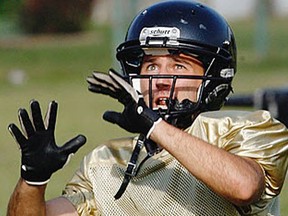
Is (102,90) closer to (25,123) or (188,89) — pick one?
(25,123)

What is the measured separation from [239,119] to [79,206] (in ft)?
2.30

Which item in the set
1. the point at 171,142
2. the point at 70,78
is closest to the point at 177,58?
the point at 171,142

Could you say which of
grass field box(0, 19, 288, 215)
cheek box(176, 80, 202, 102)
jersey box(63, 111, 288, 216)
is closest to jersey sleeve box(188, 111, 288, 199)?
jersey box(63, 111, 288, 216)

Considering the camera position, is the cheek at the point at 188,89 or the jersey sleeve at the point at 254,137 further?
the cheek at the point at 188,89

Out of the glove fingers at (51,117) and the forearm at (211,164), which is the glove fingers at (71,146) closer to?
the glove fingers at (51,117)

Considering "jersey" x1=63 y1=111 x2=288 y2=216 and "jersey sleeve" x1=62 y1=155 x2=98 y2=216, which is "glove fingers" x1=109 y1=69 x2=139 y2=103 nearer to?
"jersey" x1=63 y1=111 x2=288 y2=216

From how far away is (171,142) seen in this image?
12.9ft

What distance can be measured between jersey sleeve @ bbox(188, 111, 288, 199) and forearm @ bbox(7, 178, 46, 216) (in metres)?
0.61

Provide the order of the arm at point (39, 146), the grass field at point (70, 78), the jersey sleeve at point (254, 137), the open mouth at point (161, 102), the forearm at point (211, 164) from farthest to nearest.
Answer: the grass field at point (70, 78)
the open mouth at point (161, 102)
the jersey sleeve at point (254, 137)
the arm at point (39, 146)
the forearm at point (211, 164)

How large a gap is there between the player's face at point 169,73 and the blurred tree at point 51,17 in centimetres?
2168

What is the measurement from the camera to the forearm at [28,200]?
4188 millimetres

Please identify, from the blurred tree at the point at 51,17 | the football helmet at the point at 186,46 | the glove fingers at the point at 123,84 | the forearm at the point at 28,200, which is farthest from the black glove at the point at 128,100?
→ the blurred tree at the point at 51,17

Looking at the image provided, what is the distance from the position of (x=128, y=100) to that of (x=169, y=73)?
1.31 feet

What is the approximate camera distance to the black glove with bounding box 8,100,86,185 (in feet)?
13.2
